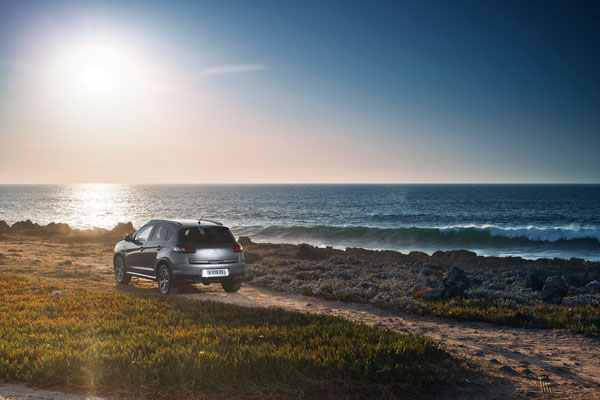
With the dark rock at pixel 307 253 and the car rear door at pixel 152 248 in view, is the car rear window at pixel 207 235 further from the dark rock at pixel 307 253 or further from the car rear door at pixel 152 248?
the dark rock at pixel 307 253

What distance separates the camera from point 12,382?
591cm

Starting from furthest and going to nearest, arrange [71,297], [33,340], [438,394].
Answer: [71,297] → [33,340] → [438,394]

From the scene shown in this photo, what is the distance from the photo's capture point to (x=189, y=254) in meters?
11.7

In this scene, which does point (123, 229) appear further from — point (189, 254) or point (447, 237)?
point (447, 237)

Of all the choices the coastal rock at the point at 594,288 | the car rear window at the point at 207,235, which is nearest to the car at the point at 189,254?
the car rear window at the point at 207,235

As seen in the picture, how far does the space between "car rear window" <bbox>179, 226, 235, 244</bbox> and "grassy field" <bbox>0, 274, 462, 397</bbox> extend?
3318 millimetres

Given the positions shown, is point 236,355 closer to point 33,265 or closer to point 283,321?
point 283,321

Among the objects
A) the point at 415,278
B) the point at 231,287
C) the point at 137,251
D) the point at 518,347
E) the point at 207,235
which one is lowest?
the point at 415,278

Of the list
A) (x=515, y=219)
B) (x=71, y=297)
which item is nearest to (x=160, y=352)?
(x=71, y=297)

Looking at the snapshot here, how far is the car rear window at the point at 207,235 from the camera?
12.0m

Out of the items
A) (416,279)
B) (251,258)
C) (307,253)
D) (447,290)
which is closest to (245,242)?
(307,253)

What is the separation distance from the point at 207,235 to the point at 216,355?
6271 mm

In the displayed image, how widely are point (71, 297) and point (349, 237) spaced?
33713 millimetres

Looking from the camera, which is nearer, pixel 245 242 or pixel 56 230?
pixel 245 242
